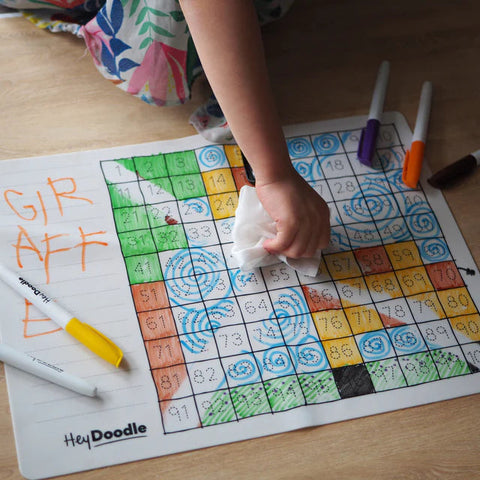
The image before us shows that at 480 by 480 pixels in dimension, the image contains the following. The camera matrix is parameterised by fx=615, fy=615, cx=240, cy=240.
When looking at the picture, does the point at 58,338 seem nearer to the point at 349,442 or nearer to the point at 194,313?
the point at 194,313

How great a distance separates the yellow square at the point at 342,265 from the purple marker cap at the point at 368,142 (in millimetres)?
150

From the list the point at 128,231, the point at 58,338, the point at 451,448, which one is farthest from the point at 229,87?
the point at 451,448

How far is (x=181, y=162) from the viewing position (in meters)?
0.80

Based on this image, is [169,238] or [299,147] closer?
[169,238]

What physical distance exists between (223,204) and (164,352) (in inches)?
8.4

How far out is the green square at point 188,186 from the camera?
777 millimetres

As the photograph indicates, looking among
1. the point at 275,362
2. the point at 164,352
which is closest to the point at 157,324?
the point at 164,352

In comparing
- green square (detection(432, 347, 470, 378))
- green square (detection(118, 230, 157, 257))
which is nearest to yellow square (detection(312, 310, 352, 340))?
green square (detection(432, 347, 470, 378))

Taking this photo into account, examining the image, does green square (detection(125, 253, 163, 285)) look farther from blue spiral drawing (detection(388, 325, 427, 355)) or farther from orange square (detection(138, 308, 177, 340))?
blue spiral drawing (detection(388, 325, 427, 355))

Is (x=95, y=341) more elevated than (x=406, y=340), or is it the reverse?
(x=95, y=341)

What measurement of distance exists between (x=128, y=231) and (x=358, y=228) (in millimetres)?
290

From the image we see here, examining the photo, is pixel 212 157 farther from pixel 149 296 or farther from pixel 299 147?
pixel 149 296

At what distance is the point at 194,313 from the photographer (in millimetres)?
685

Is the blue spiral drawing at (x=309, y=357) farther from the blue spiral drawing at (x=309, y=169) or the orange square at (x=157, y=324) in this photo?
the blue spiral drawing at (x=309, y=169)
